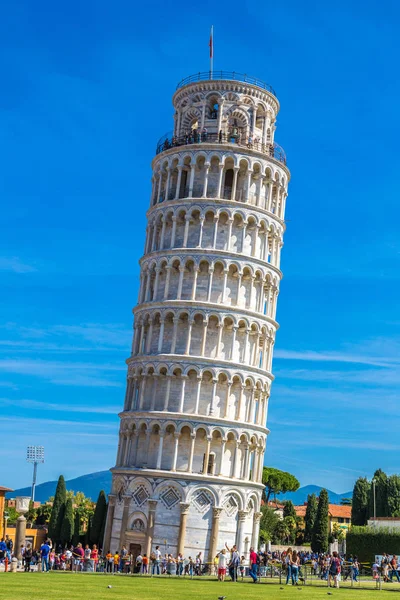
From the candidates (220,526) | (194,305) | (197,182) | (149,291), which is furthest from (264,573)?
(197,182)

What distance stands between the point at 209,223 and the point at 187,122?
1013 cm

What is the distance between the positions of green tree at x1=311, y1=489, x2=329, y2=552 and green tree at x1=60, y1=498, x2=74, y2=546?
2771cm

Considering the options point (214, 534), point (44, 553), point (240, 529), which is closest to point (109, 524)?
point (214, 534)

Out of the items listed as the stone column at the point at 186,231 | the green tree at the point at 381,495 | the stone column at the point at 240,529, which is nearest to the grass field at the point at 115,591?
the stone column at the point at 240,529

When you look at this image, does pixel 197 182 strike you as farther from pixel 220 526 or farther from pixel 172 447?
pixel 220 526

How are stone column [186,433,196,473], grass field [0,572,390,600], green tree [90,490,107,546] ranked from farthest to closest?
1. green tree [90,490,107,546]
2. stone column [186,433,196,473]
3. grass field [0,572,390,600]

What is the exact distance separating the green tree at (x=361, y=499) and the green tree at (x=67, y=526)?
4488 cm

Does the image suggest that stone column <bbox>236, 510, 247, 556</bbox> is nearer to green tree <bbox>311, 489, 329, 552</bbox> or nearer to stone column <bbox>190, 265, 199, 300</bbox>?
stone column <bbox>190, 265, 199, 300</bbox>

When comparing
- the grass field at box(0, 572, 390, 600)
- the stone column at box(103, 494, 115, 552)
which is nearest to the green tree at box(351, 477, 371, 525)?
the stone column at box(103, 494, 115, 552)

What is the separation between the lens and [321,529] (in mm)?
96375

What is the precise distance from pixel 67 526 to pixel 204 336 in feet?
118

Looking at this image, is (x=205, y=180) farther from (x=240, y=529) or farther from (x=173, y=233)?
(x=240, y=529)

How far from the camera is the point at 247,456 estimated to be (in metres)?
61.9

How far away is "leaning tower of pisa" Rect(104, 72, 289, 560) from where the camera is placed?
197 ft
